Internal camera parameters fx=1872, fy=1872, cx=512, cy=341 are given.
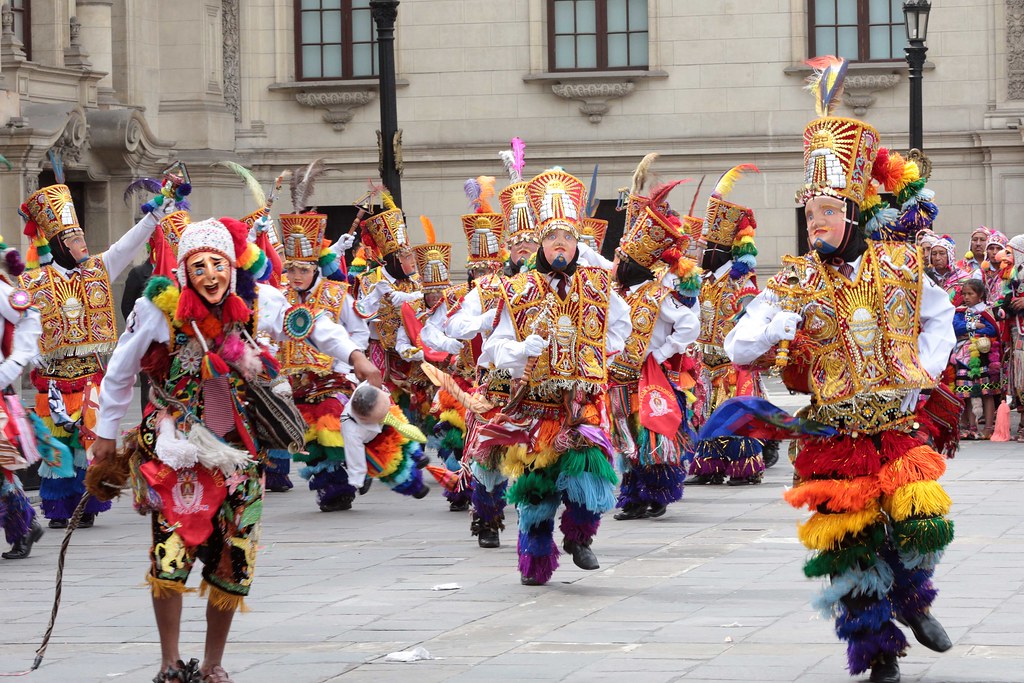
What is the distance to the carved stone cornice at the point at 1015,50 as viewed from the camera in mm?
27125

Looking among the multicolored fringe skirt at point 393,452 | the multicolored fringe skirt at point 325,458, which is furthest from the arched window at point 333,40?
the multicolored fringe skirt at point 393,452

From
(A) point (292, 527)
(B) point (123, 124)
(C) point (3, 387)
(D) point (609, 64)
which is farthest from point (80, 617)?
(D) point (609, 64)

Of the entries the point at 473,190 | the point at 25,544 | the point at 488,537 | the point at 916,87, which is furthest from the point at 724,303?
the point at 916,87

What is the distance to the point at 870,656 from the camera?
266 inches

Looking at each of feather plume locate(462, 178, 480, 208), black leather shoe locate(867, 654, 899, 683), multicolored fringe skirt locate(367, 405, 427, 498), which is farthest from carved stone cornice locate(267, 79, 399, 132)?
black leather shoe locate(867, 654, 899, 683)

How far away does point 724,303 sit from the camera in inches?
561

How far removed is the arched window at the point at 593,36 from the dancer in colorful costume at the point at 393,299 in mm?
14131

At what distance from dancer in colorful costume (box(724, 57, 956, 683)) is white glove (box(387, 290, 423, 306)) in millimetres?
7427

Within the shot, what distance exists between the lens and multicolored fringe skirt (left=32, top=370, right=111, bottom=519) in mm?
11836

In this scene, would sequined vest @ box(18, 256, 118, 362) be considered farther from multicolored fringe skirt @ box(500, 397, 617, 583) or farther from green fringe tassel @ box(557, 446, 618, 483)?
green fringe tassel @ box(557, 446, 618, 483)

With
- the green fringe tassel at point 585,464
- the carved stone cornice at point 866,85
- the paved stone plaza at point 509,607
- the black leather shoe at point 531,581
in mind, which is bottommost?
the paved stone plaza at point 509,607

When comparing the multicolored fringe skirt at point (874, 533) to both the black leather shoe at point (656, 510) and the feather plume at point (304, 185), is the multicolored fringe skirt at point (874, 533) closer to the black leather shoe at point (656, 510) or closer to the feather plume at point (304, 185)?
the black leather shoe at point (656, 510)

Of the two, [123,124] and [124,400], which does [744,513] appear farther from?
[123,124]

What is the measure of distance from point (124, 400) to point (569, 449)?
2984 millimetres
